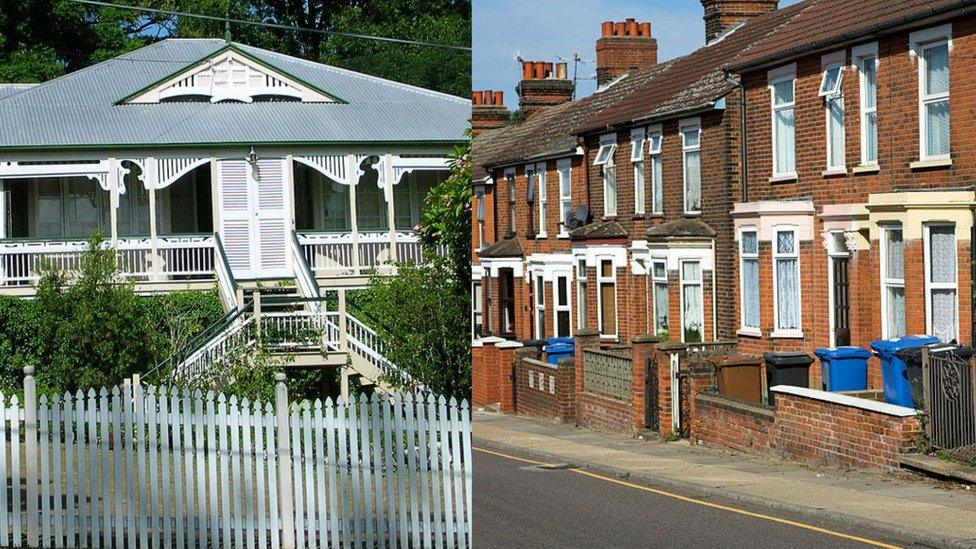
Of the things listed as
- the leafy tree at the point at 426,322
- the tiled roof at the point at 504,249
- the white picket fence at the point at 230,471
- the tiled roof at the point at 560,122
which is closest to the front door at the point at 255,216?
the leafy tree at the point at 426,322

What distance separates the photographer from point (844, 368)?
4.76 metres

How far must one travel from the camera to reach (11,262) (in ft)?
24.0

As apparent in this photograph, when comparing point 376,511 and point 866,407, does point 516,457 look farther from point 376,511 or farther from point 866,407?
point 376,511

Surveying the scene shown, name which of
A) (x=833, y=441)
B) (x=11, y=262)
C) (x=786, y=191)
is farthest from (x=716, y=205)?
(x=11, y=262)

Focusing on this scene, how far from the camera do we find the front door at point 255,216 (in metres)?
7.08

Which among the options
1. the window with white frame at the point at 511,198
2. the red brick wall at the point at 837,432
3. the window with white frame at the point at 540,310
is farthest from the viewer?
the window with white frame at the point at 511,198

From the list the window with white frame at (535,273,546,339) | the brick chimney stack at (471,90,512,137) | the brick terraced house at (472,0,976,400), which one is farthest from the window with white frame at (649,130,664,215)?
the brick chimney stack at (471,90,512,137)

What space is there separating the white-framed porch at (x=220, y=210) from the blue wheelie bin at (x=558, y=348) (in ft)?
→ 5.36

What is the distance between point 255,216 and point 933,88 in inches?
160

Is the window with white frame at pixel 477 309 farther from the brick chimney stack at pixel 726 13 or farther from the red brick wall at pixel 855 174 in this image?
the brick chimney stack at pixel 726 13

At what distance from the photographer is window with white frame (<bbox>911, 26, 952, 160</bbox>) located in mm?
4176

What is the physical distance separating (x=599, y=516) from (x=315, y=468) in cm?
450

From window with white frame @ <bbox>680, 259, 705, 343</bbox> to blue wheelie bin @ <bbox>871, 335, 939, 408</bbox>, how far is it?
619 mm

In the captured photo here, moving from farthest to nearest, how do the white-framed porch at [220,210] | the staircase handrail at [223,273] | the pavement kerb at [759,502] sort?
the staircase handrail at [223,273] < the white-framed porch at [220,210] < the pavement kerb at [759,502]
